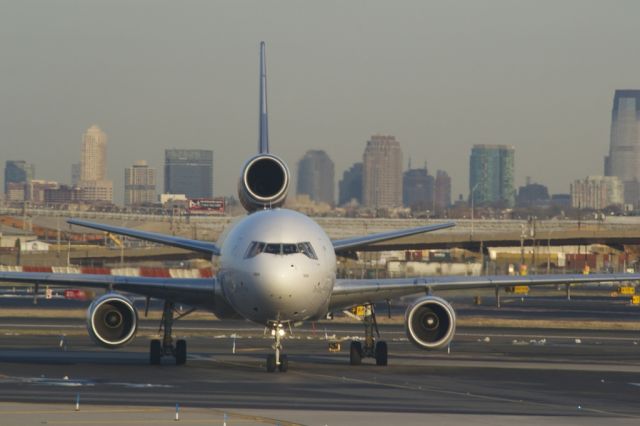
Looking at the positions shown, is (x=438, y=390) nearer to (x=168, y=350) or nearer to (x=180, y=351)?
(x=180, y=351)

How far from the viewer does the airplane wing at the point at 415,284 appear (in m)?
39.6

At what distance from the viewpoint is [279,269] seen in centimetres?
3588

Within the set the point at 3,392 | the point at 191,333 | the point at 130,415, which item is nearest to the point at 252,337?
the point at 191,333

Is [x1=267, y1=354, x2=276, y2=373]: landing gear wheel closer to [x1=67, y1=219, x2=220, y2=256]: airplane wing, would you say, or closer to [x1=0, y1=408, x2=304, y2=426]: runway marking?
[x1=67, y1=219, x2=220, y2=256]: airplane wing

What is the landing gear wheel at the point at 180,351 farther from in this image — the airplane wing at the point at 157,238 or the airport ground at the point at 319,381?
the airplane wing at the point at 157,238

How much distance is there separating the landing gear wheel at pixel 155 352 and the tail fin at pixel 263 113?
941 cm

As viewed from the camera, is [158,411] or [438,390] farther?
[438,390]

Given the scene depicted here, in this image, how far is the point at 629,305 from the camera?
9556cm

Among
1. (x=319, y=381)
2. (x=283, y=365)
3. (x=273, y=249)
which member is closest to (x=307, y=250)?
(x=273, y=249)

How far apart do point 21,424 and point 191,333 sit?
3216 cm

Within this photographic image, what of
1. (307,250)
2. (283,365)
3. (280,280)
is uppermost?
(307,250)

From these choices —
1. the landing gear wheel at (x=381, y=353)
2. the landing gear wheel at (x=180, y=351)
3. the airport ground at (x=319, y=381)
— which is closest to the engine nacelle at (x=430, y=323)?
the airport ground at (x=319, y=381)

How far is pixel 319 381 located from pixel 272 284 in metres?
2.78

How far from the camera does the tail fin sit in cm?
4778
